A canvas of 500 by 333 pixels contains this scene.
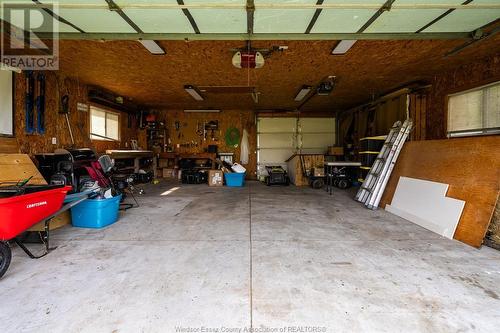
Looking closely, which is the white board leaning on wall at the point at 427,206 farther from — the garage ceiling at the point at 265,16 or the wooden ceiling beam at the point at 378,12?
the wooden ceiling beam at the point at 378,12

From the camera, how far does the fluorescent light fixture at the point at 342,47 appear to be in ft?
12.0

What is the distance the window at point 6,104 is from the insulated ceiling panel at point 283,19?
404 centimetres

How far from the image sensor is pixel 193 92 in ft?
22.3

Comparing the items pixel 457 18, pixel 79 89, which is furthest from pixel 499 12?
pixel 79 89

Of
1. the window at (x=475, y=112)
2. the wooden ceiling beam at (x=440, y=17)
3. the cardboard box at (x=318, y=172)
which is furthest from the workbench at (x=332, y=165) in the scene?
the wooden ceiling beam at (x=440, y=17)

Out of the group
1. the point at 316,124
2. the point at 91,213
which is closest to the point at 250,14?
the point at 91,213

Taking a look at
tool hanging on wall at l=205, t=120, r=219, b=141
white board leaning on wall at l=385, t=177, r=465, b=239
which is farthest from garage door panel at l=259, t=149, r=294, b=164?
white board leaning on wall at l=385, t=177, r=465, b=239

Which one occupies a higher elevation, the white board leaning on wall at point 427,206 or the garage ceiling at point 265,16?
the garage ceiling at point 265,16

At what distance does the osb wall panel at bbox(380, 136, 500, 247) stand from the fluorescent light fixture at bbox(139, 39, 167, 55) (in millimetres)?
4737

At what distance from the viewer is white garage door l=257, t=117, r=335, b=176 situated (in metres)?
9.77

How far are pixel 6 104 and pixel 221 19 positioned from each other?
12.4ft

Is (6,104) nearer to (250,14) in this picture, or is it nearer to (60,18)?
(60,18)

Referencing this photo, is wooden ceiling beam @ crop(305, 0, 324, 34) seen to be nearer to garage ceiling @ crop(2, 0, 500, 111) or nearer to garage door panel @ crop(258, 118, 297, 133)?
garage ceiling @ crop(2, 0, 500, 111)

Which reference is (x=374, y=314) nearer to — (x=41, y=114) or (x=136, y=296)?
(x=136, y=296)
